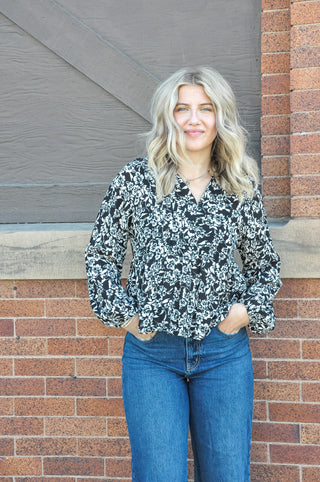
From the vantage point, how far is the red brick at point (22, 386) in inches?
124

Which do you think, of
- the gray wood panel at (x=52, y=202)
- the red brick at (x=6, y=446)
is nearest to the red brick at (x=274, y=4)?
the gray wood panel at (x=52, y=202)

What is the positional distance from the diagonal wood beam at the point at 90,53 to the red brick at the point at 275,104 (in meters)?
0.64

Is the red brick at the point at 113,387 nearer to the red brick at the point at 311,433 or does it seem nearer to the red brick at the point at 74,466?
the red brick at the point at 74,466

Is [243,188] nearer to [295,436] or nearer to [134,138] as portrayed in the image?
[134,138]

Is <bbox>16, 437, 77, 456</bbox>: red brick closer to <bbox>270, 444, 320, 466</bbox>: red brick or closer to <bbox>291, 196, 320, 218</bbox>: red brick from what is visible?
<bbox>270, 444, 320, 466</bbox>: red brick

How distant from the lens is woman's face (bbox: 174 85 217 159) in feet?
7.56

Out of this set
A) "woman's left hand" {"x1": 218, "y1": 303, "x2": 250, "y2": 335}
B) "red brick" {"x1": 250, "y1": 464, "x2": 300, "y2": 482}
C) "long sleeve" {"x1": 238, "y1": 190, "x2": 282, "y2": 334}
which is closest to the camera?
"woman's left hand" {"x1": 218, "y1": 303, "x2": 250, "y2": 335}

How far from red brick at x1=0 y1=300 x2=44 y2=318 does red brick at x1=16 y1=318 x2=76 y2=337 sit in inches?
1.5

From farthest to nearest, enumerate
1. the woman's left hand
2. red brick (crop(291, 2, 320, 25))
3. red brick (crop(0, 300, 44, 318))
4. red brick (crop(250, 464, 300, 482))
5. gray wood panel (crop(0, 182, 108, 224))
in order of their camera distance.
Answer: gray wood panel (crop(0, 182, 108, 224)) < red brick (crop(0, 300, 44, 318)) < red brick (crop(250, 464, 300, 482)) < red brick (crop(291, 2, 320, 25)) < the woman's left hand

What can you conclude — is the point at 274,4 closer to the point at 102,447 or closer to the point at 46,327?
the point at 46,327

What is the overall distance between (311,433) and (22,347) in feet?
5.46

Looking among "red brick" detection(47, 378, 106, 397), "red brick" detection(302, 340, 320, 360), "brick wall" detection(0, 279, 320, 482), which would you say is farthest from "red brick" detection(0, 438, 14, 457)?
"red brick" detection(302, 340, 320, 360)

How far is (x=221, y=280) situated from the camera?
226cm

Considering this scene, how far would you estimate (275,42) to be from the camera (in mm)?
3008
